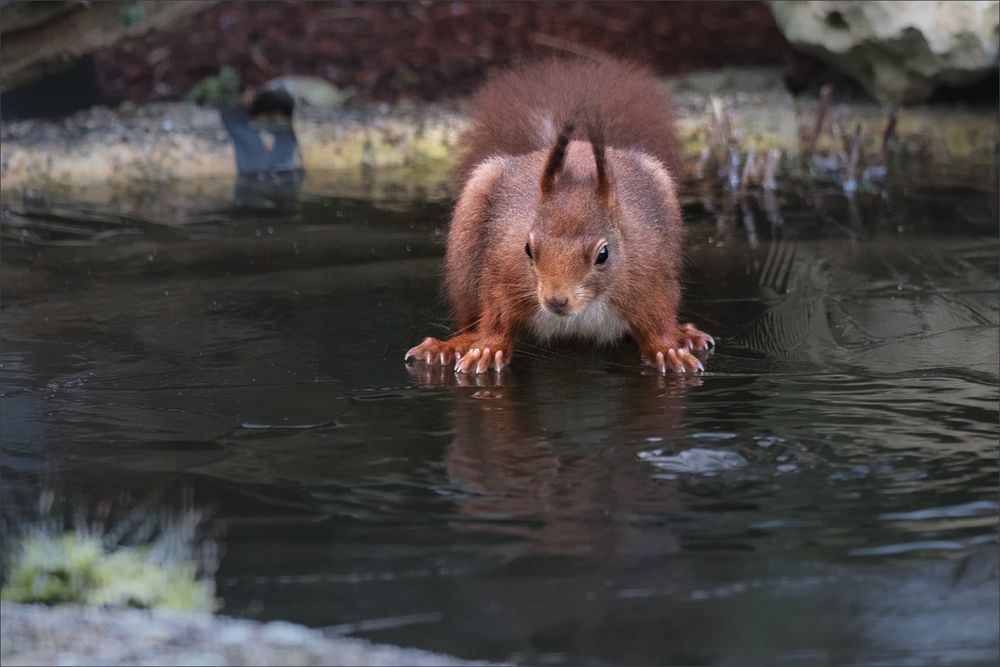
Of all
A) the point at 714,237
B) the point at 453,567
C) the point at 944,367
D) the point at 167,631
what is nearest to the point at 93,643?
the point at 167,631

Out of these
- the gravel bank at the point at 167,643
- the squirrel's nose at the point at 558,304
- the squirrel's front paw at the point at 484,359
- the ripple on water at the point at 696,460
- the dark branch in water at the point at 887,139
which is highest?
the dark branch in water at the point at 887,139

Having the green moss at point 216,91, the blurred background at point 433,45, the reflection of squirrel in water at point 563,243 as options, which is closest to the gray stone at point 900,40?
the blurred background at point 433,45

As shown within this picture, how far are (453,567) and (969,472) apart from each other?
4.51 ft

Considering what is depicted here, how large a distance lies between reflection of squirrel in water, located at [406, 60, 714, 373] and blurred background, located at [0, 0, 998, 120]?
364cm

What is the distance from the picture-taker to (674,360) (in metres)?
4.42

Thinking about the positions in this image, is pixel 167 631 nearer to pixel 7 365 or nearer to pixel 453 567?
pixel 453 567

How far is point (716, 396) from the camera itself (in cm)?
408

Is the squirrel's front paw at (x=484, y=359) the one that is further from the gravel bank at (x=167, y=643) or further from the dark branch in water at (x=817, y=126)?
the dark branch in water at (x=817, y=126)

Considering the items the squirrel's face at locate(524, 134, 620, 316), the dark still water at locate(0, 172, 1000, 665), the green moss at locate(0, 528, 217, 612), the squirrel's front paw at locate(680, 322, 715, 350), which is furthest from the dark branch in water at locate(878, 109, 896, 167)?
the green moss at locate(0, 528, 217, 612)

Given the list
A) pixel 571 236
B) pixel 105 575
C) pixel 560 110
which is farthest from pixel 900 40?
pixel 105 575

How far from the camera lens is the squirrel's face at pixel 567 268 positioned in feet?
13.4

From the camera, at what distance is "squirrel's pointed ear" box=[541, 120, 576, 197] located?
404 cm

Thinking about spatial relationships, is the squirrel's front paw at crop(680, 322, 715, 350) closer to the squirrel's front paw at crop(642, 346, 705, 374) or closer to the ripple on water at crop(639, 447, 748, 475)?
the squirrel's front paw at crop(642, 346, 705, 374)

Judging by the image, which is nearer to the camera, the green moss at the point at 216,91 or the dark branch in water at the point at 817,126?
the dark branch in water at the point at 817,126
